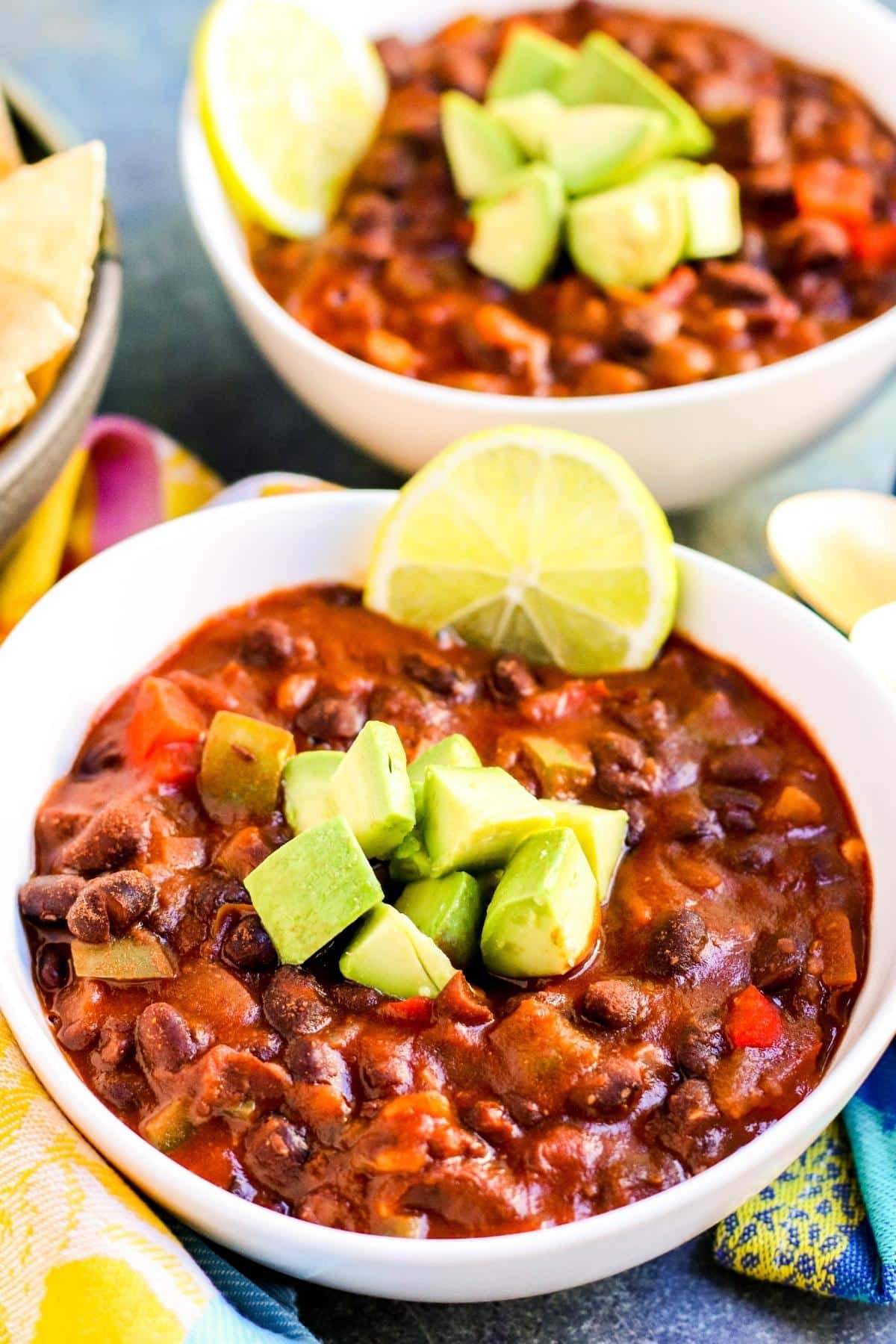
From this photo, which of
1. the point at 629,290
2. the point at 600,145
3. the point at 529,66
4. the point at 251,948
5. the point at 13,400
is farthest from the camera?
the point at 529,66

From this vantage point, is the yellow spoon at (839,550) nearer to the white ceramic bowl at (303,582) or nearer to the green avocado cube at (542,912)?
the white ceramic bowl at (303,582)

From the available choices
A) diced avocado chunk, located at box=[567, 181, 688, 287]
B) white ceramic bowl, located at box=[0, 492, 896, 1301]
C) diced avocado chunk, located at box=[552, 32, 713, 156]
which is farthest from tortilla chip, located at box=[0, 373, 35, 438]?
diced avocado chunk, located at box=[552, 32, 713, 156]

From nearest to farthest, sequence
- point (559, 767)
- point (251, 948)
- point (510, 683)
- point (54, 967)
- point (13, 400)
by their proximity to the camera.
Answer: point (251, 948)
point (54, 967)
point (559, 767)
point (510, 683)
point (13, 400)

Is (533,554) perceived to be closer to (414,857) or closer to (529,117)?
(414,857)

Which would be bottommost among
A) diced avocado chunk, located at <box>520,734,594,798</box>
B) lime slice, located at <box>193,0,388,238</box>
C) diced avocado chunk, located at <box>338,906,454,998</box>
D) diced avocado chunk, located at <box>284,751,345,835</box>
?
diced avocado chunk, located at <box>520,734,594,798</box>

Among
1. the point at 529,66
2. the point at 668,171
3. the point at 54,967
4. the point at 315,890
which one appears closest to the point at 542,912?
the point at 315,890

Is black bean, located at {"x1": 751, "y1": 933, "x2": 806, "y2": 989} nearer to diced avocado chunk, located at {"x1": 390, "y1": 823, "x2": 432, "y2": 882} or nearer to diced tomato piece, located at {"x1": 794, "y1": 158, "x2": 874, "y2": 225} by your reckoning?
diced avocado chunk, located at {"x1": 390, "y1": 823, "x2": 432, "y2": 882}
